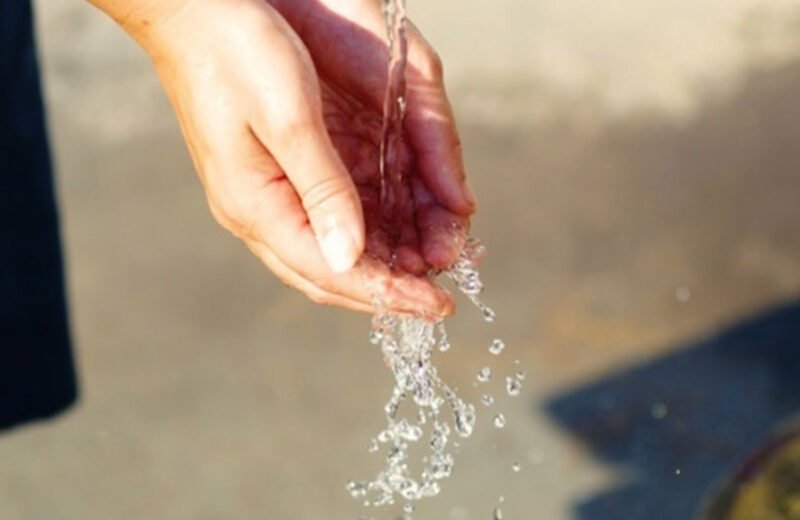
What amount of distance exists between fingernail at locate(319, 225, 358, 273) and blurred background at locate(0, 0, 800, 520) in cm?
82

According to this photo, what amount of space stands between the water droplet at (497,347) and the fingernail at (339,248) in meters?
0.88

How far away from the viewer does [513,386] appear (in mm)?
1840

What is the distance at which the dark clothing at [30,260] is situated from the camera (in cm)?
191

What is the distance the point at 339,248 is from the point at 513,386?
894 mm

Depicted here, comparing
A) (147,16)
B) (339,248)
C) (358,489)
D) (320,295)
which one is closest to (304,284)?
(320,295)

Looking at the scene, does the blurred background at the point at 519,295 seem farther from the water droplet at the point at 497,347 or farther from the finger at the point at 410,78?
the finger at the point at 410,78

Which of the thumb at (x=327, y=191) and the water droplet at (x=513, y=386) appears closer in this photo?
the thumb at (x=327, y=191)

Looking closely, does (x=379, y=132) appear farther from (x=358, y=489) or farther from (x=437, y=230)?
(x=358, y=489)

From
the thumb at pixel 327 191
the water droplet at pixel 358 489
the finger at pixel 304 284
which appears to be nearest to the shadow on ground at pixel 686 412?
the water droplet at pixel 358 489

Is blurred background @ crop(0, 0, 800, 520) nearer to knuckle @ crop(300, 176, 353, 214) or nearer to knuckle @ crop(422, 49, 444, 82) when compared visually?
knuckle @ crop(422, 49, 444, 82)

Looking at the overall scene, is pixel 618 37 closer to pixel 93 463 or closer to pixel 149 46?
pixel 93 463

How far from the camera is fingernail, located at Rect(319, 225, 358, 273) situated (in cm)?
98

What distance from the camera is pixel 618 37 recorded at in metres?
2.29

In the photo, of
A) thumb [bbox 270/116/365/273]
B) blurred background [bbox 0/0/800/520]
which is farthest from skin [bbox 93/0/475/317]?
blurred background [bbox 0/0/800/520]
